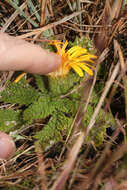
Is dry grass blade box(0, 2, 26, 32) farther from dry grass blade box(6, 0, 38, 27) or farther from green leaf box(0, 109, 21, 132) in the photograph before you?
green leaf box(0, 109, 21, 132)

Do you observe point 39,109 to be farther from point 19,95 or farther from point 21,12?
point 21,12

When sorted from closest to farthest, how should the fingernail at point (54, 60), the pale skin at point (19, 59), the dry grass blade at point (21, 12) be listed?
1. the pale skin at point (19, 59)
2. the fingernail at point (54, 60)
3. the dry grass blade at point (21, 12)

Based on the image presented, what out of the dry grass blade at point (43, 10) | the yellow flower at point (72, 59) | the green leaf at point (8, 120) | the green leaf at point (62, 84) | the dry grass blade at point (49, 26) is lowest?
the green leaf at point (8, 120)

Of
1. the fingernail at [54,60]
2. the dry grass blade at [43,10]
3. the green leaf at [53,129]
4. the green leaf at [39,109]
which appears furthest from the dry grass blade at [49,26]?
the green leaf at [53,129]

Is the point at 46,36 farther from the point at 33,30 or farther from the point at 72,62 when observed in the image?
the point at 72,62

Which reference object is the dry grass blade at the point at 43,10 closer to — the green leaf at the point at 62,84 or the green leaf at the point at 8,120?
the green leaf at the point at 62,84

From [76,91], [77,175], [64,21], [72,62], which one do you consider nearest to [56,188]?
[77,175]

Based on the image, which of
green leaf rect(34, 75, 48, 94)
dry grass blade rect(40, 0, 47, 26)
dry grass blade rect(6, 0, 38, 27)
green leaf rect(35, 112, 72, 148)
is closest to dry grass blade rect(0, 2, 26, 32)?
dry grass blade rect(6, 0, 38, 27)

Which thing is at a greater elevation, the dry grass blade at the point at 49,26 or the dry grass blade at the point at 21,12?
the dry grass blade at the point at 21,12
